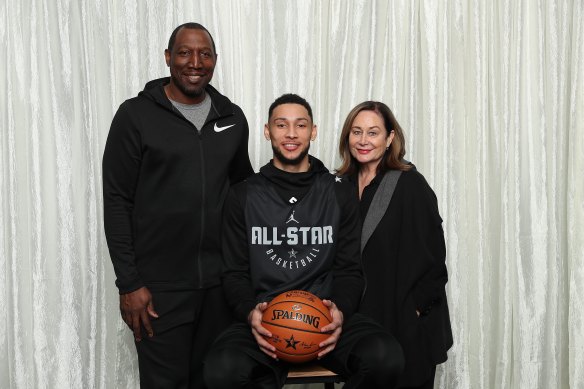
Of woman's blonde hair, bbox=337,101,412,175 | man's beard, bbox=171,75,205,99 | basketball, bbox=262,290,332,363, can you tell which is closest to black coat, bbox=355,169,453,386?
woman's blonde hair, bbox=337,101,412,175

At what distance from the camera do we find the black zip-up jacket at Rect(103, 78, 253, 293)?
233 cm

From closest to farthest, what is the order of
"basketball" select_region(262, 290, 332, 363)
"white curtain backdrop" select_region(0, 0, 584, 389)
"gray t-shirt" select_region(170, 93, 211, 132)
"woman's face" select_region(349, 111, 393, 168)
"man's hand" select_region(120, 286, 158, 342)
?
"basketball" select_region(262, 290, 332, 363)
"man's hand" select_region(120, 286, 158, 342)
"gray t-shirt" select_region(170, 93, 211, 132)
"woman's face" select_region(349, 111, 393, 168)
"white curtain backdrop" select_region(0, 0, 584, 389)

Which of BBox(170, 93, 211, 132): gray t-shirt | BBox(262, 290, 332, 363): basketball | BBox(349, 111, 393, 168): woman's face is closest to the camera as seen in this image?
BBox(262, 290, 332, 363): basketball

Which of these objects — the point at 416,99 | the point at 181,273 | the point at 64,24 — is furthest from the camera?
the point at 416,99

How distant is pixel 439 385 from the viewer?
10.6 feet

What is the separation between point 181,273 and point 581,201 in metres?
1.94

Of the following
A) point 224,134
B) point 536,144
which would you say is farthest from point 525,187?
point 224,134

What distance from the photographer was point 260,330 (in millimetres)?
2152

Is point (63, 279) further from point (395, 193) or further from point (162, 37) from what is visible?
point (395, 193)

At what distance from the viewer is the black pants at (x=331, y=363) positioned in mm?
2109

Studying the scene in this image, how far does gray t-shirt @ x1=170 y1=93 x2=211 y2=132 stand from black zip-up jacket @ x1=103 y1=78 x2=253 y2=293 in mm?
26

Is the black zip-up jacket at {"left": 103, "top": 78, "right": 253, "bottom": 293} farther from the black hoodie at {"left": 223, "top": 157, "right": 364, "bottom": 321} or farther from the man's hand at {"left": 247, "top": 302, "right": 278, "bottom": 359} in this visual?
the man's hand at {"left": 247, "top": 302, "right": 278, "bottom": 359}

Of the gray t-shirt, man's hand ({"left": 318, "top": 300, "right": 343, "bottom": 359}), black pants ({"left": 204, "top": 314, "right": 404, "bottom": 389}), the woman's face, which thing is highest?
the gray t-shirt

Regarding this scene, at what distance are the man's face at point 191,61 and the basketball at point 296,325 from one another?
778 mm
